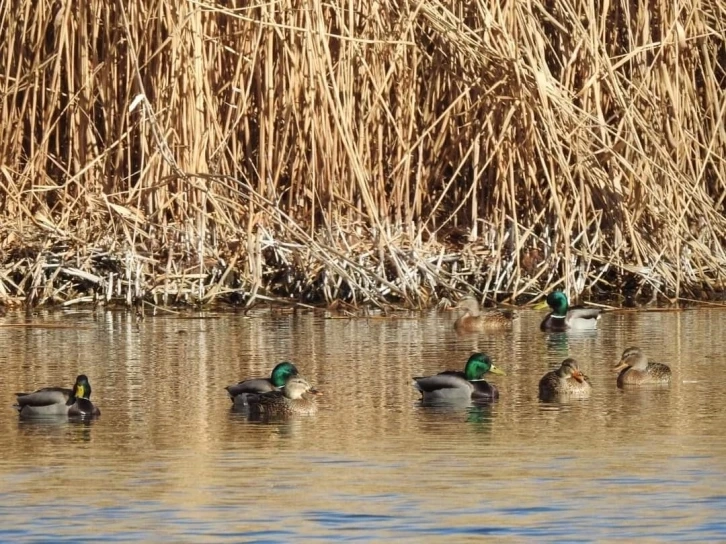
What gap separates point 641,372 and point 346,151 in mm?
4427

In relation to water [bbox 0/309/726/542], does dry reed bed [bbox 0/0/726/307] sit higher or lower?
higher

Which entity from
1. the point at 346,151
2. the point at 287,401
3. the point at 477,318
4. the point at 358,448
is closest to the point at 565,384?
the point at 287,401

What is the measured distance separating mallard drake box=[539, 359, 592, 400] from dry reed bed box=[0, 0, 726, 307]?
3.87m

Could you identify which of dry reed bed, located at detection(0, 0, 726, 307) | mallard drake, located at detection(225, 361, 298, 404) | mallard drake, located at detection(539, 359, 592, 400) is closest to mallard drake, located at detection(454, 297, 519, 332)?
dry reed bed, located at detection(0, 0, 726, 307)

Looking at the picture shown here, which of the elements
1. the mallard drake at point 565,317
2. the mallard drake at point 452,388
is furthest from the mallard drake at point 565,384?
the mallard drake at point 565,317

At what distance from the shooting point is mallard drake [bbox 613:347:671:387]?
9.65m

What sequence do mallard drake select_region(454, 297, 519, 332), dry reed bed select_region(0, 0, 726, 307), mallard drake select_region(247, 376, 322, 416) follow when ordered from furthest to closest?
dry reed bed select_region(0, 0, 726, 307)
mallard drake select_region(454, 297, 519, 332)
mallard drake select_region(247, 376, 322, 416)

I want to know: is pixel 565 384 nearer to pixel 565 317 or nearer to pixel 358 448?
pixel 358 448

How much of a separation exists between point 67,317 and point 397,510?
24.1ft

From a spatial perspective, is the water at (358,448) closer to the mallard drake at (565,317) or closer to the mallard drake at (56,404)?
the mallard drake at (56,404)

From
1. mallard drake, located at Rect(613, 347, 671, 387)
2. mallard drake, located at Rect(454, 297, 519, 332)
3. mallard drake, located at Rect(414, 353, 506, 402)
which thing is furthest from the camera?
mallard drake, located at Rect(454, 297, 519, 332)

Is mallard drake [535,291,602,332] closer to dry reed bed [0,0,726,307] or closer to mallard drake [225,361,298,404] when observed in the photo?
dry reed bed [0,0,726,307]

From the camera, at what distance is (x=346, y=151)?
13.6 meters

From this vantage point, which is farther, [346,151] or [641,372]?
[346,151]
